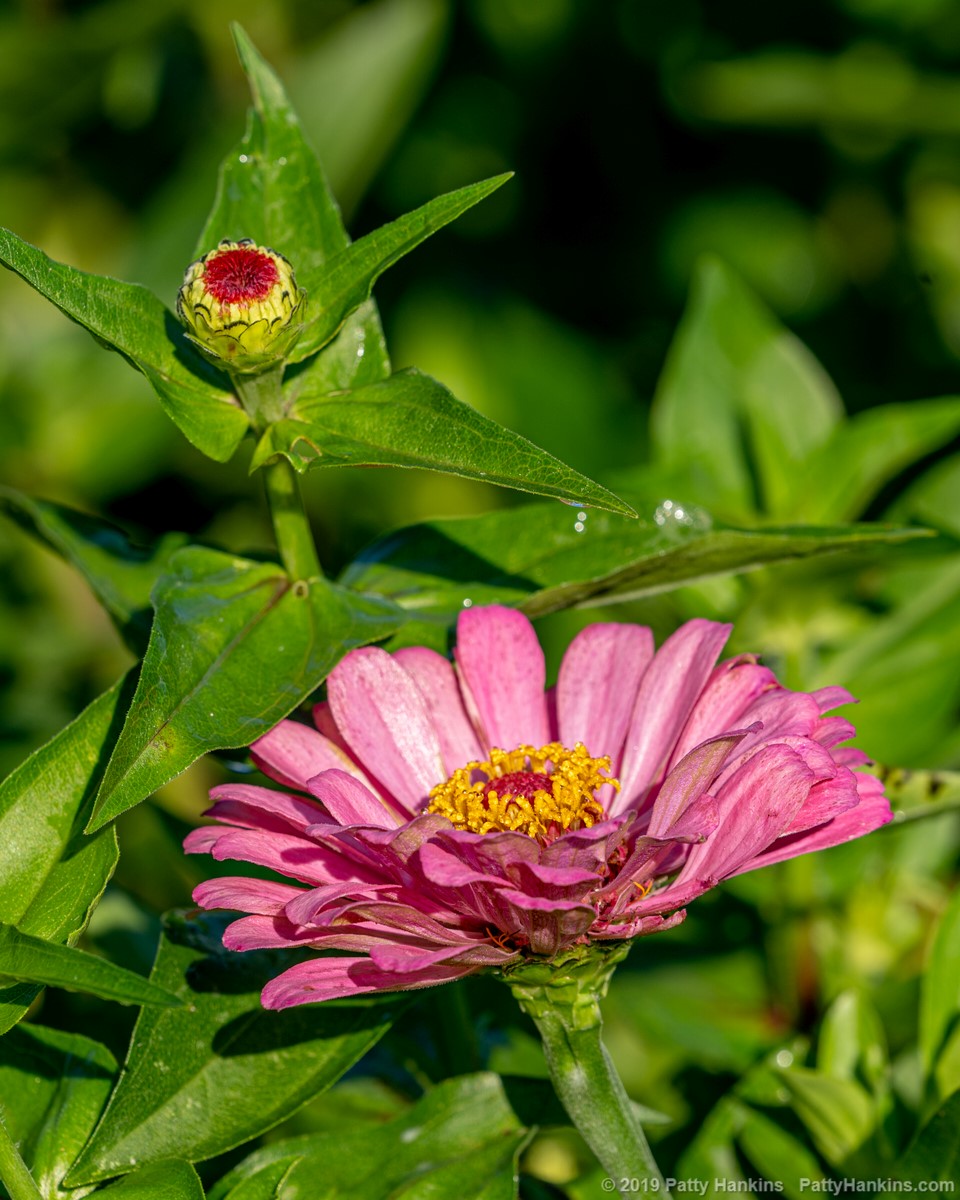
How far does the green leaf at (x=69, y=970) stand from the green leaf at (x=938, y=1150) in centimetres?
40

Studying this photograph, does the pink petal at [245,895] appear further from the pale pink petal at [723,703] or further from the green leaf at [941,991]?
the green leaf at [941,991]

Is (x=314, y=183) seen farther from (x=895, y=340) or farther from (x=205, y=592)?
(x=895, y=340)

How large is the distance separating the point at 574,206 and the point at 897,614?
127cm

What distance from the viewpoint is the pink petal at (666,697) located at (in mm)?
742

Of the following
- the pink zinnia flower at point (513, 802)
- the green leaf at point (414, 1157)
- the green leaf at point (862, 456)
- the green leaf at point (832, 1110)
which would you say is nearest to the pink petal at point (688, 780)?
the pink zinnia flower at point (513, 802)

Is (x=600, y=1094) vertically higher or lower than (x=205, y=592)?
lower

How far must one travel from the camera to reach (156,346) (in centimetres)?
75

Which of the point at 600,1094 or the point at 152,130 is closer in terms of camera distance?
the point at 600,1094

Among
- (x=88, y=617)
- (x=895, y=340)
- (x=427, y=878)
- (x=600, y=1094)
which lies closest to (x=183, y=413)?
(x=427, y=878)

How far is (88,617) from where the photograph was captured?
6.36 ft

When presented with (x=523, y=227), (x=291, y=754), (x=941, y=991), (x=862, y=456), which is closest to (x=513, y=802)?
(x=291, y=754)

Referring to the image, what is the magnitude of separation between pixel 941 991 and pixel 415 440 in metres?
0.50

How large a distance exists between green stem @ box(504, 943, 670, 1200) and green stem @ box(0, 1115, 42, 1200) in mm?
229

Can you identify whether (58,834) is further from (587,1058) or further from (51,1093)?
(587,1058)
